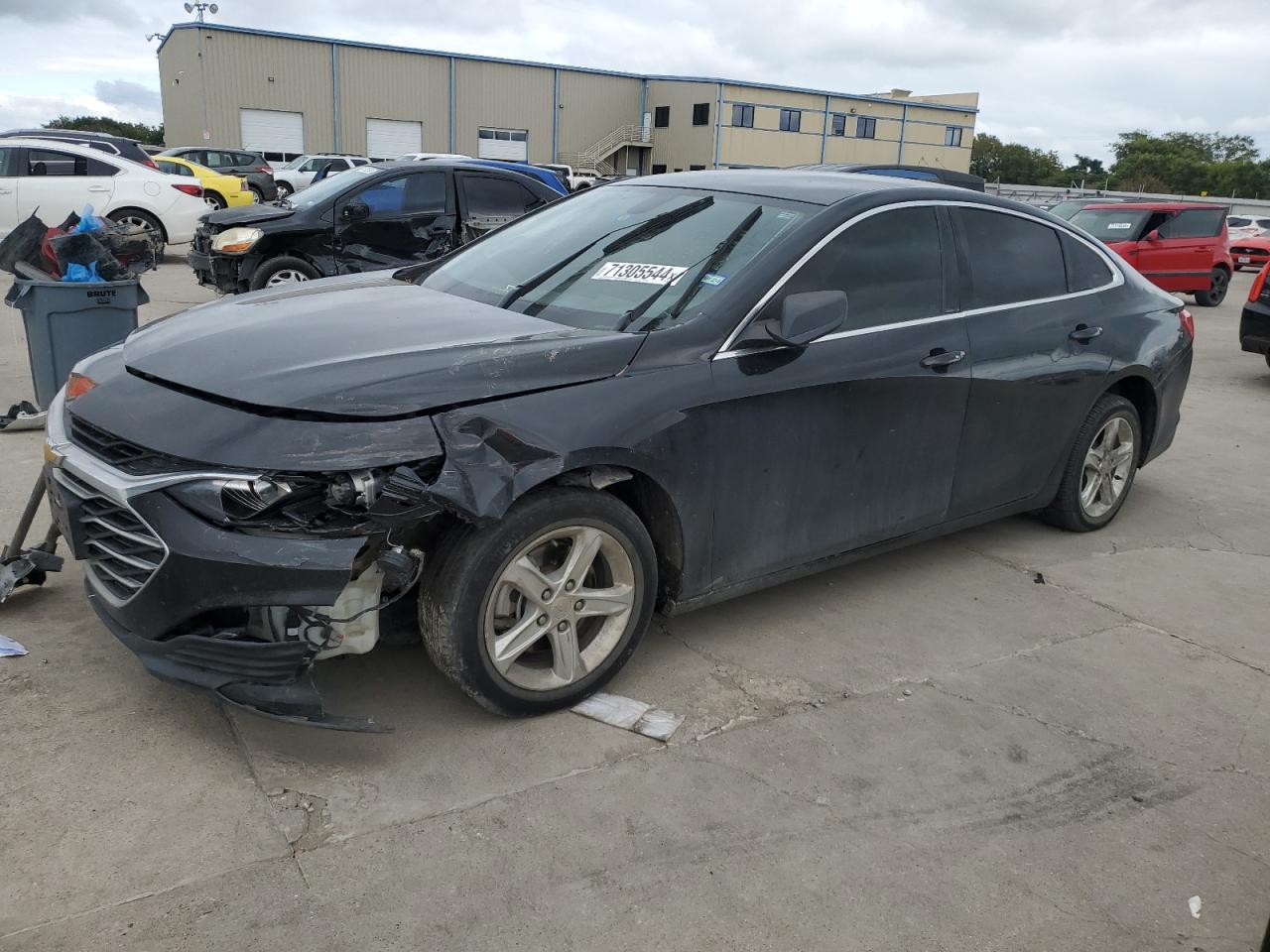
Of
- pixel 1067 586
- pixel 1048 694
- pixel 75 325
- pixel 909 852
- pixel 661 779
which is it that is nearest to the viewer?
pixel 909 852

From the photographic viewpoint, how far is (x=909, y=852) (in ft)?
9.11

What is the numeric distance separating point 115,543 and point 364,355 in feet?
2.94

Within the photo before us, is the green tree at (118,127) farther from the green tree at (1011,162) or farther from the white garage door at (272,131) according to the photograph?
the green tree at (1011,162)

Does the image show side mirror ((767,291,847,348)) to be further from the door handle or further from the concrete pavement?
the concrete pavement

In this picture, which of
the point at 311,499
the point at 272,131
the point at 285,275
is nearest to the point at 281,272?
the point at 285,275

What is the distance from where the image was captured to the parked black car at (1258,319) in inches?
384

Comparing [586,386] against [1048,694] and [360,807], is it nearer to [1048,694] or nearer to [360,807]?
[360,807]

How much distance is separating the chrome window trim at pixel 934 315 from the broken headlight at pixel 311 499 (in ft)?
3.85

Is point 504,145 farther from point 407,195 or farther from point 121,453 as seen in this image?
point 121,453

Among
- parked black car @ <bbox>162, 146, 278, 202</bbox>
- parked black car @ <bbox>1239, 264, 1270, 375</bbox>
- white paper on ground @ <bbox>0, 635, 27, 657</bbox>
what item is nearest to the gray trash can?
white paper on ground @ <bbox>0, 635, 27, 657</bbox>

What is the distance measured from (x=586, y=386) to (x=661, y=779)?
1.20 meters

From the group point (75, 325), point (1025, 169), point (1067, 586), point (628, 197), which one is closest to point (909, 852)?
point (1067, 586)

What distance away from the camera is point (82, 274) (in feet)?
20.4

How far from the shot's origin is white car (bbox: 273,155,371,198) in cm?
2969
